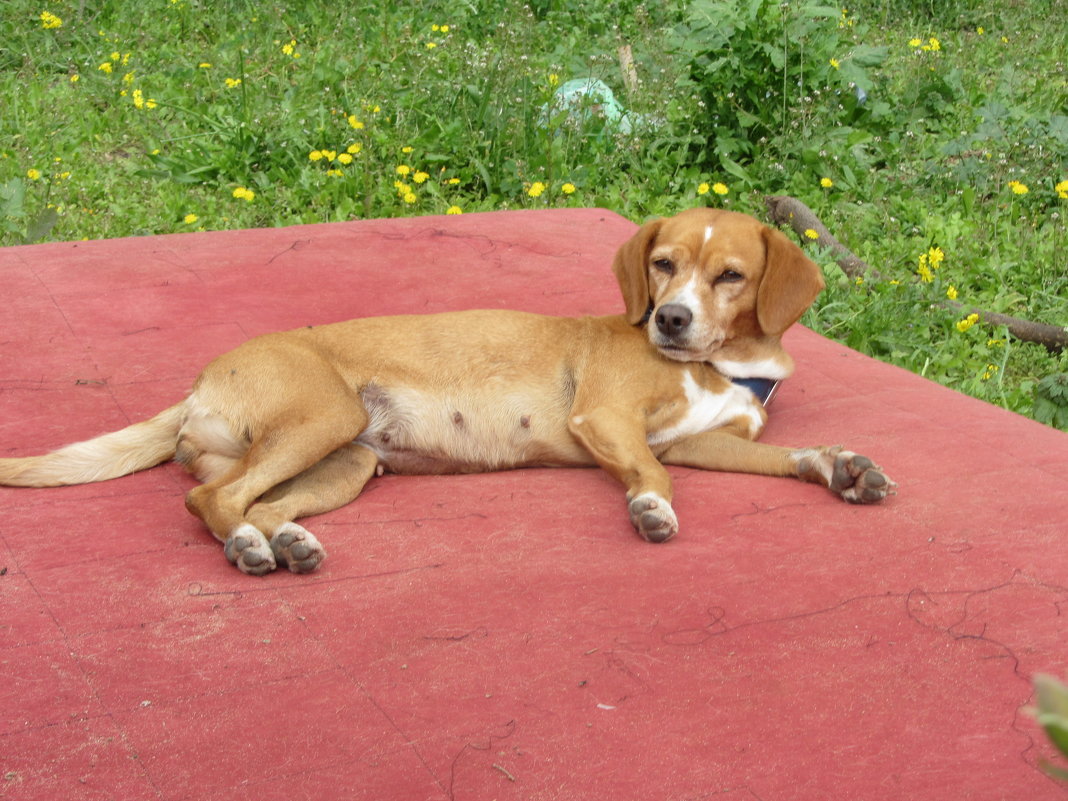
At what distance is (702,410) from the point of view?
3902 mm

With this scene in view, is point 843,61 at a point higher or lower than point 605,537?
higher

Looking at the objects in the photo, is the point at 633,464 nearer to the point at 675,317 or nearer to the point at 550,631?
the point at 675,317

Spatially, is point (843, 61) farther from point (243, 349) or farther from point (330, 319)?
point (243, 349)

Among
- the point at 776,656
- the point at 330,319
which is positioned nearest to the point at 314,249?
the point at 330,319

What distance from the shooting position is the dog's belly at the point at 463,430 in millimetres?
3830

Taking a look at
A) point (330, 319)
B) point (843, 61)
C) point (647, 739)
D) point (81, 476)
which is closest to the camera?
point (647, 739)

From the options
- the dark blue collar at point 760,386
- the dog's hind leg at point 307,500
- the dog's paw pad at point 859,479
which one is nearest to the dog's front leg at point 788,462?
the dog's paw pad at point 859,479

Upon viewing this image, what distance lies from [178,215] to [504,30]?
3.02 metres

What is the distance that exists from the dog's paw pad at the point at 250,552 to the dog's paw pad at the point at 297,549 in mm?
24

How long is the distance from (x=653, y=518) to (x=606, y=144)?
4970mm

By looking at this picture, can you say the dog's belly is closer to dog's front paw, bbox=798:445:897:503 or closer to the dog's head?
the dog's head

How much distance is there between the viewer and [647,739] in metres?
2.42

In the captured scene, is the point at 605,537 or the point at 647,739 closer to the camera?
the point at 647,739

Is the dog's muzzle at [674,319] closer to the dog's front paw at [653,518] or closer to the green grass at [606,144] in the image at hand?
the dog's front paw at [653,518]
